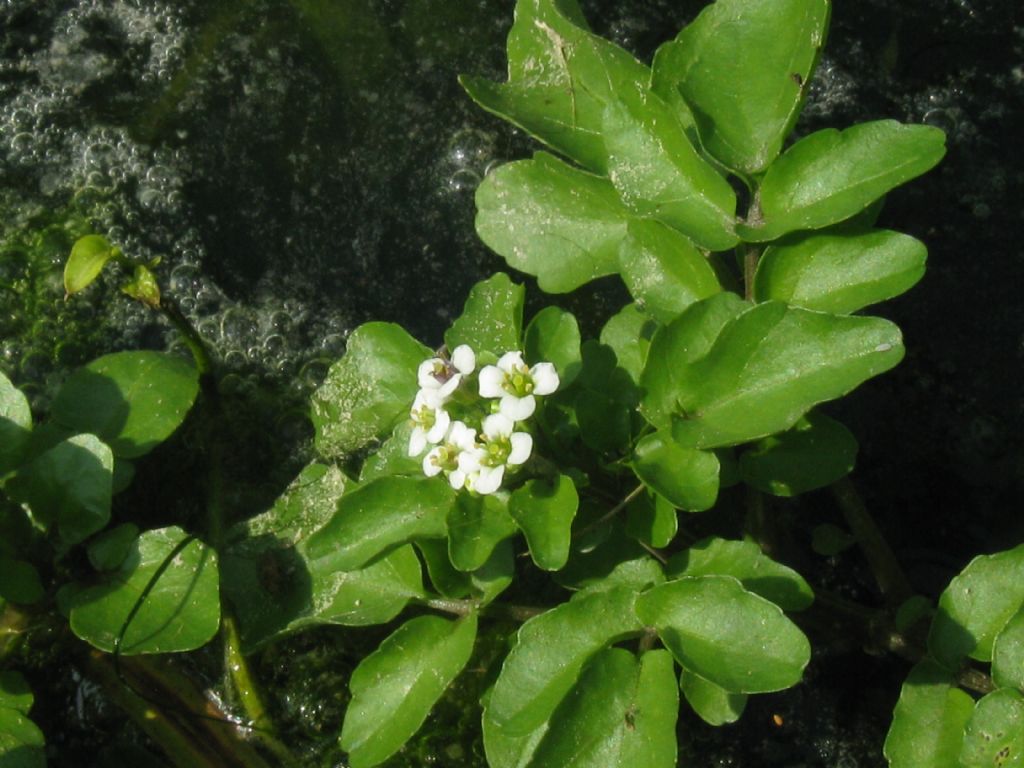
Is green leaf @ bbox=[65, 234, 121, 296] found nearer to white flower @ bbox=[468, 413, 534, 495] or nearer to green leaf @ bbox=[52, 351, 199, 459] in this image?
green leaf @ bbox=[52, 351, 199, 459]

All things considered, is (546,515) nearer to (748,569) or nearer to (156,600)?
(748,569)

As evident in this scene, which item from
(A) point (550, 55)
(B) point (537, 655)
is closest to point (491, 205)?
(A) point (550, 55)

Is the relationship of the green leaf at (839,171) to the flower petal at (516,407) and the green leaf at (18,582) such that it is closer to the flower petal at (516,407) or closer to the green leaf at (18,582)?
the flower petal at (516,407)

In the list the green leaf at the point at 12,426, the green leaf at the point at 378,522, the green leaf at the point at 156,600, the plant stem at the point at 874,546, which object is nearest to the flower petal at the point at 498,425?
the green leaf at the point at 378,522

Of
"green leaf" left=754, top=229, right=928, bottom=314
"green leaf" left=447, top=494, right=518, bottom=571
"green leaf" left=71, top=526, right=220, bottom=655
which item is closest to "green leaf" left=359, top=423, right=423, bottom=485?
"green leaf" left=447, top=494, right=518, bottom=571

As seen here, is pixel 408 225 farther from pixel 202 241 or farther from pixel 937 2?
pixel 937 2

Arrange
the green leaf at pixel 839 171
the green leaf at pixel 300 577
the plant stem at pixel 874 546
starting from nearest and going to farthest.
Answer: the green leaf at pixel 839 171, the green leaf at pixel 300 577, the plant stem at pixel 874 546
